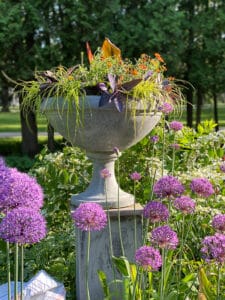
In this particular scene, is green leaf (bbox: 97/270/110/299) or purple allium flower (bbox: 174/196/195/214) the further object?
green leaf (bbox: 97/270/110/299)

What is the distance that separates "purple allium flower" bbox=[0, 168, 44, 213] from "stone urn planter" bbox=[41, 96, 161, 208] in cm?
86

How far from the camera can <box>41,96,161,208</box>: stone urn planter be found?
2244 millimetres

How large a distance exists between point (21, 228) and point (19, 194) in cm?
15

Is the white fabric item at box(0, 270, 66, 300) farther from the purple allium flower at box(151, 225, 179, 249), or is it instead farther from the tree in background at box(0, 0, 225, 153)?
the tree in background at box(0, 0, 225, 153)

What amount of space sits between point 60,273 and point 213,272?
0.90 meters

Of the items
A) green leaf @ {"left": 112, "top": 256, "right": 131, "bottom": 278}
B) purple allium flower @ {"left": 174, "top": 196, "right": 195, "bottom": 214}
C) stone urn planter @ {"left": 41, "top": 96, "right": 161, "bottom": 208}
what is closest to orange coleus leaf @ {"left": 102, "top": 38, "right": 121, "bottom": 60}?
stone urn planter @ {"left": 41, "top": 96, "right": 161, "bottom": 208}

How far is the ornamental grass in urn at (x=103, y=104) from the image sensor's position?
7.30ft

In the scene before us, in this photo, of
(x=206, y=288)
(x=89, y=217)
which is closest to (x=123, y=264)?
(x=206, y=288)

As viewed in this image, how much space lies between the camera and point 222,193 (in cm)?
338

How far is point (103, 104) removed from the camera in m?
2.19

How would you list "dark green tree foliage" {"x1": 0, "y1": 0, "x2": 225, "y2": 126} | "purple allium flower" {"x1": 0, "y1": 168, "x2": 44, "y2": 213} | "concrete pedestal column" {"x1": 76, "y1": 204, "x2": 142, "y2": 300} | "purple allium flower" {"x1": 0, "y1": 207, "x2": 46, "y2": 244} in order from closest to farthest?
"purple allium flower" {"x1": 0, "y1": 207, "x2": 46, "y2": 244} < "purple allium flower" {"x1": 0, "y1": 168, "x2": 44, "y2": 213} < "concrete pedestal column" {"x1": 76, "y1": 204, "x2": 142, "y2": 300} < "dark green tree foliage" {"x1": 0, "y1": 0, "x2": 225, "y2": 126}

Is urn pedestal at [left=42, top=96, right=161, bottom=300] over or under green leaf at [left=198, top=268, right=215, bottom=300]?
over

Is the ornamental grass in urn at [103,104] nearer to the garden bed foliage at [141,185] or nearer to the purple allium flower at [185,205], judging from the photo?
the garden bed foliage at [141,185]

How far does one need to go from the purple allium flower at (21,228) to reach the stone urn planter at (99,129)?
3.30ft
